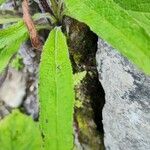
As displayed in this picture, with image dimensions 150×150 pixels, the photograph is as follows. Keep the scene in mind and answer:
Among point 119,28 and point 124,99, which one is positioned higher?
point 119,28

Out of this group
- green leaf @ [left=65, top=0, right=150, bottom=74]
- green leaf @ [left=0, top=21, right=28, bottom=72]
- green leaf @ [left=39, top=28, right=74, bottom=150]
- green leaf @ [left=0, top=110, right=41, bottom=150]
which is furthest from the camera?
green leaf @ [left=0, top=110, right=41, bottom=150]

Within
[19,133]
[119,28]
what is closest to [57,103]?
[119,28]

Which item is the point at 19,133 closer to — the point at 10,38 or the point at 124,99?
the point at 10,38

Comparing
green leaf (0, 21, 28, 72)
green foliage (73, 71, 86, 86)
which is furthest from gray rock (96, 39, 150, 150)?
green leaf (0, 21, 28, 72)

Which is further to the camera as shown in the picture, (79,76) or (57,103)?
(79,76)

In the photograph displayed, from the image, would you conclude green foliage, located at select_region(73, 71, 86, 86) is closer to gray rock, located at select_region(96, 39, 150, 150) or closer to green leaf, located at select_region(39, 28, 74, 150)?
gray rock, located at select_region(96, 39, 150, 150)

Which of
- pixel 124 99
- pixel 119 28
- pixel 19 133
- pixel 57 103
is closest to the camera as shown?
pixel 119 28

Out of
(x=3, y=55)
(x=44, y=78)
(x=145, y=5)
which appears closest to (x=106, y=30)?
(x=145, y=5)
